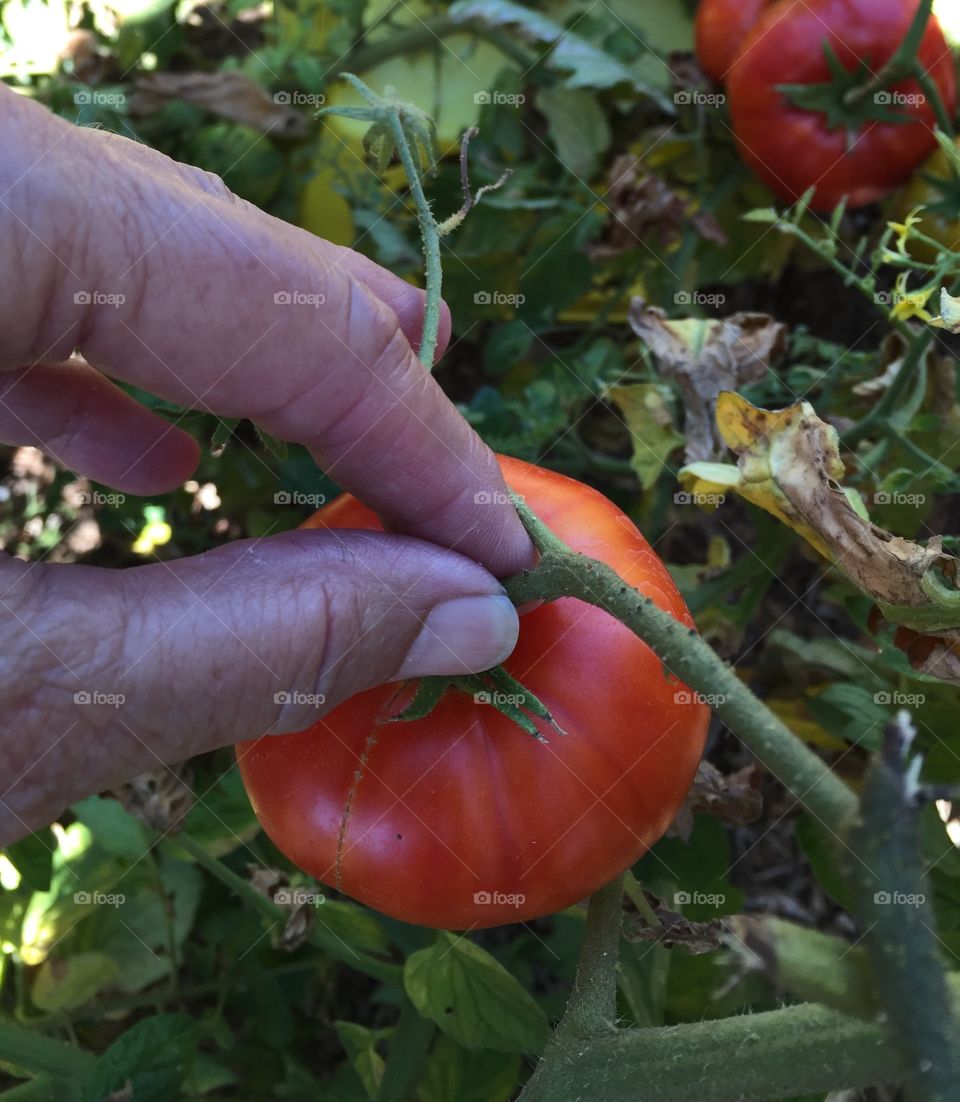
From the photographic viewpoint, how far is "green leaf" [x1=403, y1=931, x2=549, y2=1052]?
85 cm

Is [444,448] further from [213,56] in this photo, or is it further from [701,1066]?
[213,56]

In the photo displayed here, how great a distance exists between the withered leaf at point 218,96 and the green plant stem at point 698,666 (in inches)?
35.7

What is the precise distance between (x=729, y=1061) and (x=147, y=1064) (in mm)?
484

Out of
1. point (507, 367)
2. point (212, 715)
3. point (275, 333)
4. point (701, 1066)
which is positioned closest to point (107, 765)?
point (212, 715)

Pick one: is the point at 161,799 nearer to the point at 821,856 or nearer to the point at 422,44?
the point at 821,856

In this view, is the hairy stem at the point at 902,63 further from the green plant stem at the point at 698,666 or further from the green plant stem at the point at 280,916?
the green plant stem at the point at 280,916

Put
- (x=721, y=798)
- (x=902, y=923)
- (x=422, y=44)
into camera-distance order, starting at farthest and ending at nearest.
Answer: (x=422, y=44) < (x=721, y=798) < (x=902, y=923)

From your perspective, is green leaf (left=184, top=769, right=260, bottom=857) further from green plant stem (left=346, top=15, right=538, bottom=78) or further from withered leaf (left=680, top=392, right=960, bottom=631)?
green plant stem (left=346, top=15, right=538, bottom=78)

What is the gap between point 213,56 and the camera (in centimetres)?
167

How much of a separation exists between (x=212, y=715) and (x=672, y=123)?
43.1 inches

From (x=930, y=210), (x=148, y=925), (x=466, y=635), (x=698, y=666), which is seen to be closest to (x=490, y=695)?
(x=466, y=635)

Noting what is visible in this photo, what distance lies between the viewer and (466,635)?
667 mm

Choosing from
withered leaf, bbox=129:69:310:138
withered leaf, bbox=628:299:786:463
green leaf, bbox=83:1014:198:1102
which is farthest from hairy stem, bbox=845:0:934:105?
green leaf, bbox=83:1014:198:1102

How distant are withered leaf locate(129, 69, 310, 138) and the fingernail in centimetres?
93
